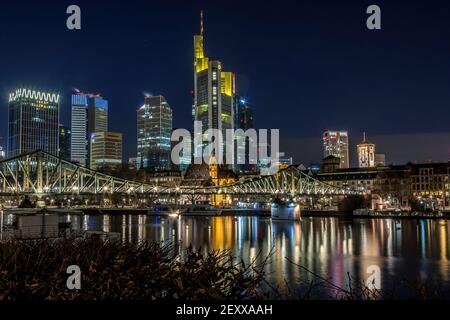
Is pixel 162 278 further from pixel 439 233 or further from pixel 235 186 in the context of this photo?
pixel 235 186

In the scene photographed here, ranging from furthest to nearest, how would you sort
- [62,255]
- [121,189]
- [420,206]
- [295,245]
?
[121,189]
[420,206]
[295,245]
[62,255]

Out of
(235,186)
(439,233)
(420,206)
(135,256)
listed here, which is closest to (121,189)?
(235,186)

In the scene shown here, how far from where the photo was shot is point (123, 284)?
10.9 meters

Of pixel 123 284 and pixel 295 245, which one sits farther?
pixel 295 245

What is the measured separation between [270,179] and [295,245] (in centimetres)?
8725

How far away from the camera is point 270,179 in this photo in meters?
134

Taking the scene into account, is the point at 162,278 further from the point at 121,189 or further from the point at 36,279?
the point at 121,189

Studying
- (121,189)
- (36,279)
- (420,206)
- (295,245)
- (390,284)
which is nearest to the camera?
(36,279)

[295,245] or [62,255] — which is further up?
[62,255]
